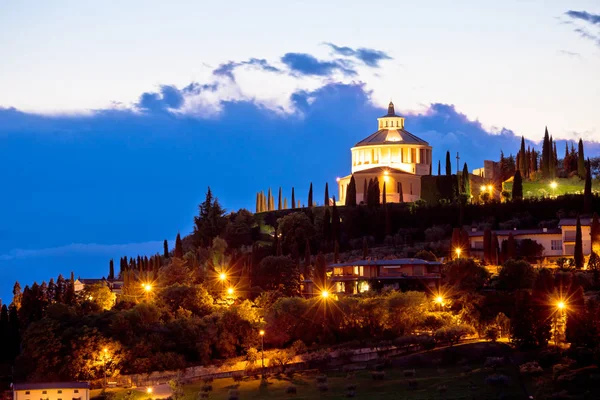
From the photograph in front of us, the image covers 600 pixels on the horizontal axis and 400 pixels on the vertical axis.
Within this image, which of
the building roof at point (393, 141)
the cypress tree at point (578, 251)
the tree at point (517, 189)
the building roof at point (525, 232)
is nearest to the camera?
the cypress tree at point (578, 251)

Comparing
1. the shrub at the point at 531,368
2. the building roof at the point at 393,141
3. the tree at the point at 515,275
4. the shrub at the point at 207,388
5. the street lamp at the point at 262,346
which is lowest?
the shrub at the point at 207,388

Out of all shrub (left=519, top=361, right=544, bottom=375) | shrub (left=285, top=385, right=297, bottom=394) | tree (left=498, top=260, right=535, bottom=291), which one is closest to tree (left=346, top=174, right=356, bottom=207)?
tree (left=498, top=260, right=535, bottom=291)

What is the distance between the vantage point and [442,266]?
238 feet

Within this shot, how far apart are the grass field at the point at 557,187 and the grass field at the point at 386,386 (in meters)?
43.0

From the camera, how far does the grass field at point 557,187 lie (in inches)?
3733

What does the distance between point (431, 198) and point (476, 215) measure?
10592mm

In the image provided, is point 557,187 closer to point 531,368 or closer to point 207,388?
point 531,368

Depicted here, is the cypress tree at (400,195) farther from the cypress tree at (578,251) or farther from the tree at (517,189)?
the cypress tree at (578,251)

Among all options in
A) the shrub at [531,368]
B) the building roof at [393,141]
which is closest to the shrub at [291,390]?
the shrub at [531,368]

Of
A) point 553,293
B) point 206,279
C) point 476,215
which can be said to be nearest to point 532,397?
point 553,293

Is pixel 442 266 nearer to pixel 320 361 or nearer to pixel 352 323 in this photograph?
pixel 352 323

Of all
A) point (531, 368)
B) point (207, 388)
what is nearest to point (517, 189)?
point (531, 368)

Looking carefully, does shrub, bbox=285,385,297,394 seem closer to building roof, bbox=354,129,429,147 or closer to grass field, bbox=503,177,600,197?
grass field, bbox=503,177,600,197

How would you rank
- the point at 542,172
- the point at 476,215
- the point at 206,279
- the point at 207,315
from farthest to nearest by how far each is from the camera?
1. the point at 542,172
2. the point at 476,215
3. the point at 206,279
4. the point at 207,315
